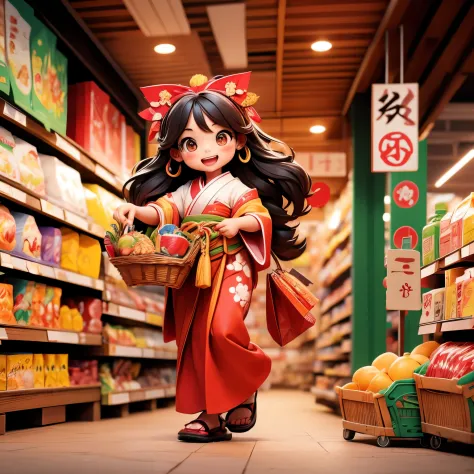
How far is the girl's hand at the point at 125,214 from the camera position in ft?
11.0

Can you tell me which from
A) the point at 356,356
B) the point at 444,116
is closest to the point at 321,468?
the point at 356,356

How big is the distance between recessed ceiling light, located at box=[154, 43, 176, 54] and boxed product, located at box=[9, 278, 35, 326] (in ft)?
8.24

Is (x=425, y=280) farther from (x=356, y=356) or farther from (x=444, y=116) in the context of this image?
(x=444, y=116)

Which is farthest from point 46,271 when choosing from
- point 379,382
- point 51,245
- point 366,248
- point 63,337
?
point 366,248

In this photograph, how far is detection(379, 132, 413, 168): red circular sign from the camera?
6055 mm

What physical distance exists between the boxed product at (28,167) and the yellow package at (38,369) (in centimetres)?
92

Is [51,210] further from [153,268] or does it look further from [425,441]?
[425,441]

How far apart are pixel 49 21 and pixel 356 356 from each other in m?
3.91

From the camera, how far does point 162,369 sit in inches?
281

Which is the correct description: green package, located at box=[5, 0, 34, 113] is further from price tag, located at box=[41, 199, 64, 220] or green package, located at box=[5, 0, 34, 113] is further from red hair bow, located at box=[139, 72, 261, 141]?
red hair bow, located at box=[139, 72, 261, 141]

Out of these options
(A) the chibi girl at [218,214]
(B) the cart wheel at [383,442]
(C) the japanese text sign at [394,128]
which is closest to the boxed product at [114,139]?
(C) the japanese text sign at [394,128]

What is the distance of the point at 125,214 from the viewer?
3445 mm

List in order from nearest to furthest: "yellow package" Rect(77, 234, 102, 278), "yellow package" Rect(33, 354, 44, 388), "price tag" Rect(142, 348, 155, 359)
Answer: "yellow package" Rect(33, 354, 44, 388)
"yellow package" Rect(77, 234, 102, 278)
"price tag" Rect(142, 348, 155, 359)

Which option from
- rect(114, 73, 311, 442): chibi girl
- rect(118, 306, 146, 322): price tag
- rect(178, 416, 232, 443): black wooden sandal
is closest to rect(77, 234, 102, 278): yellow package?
rect(118, 306, 146, 322): price tag
